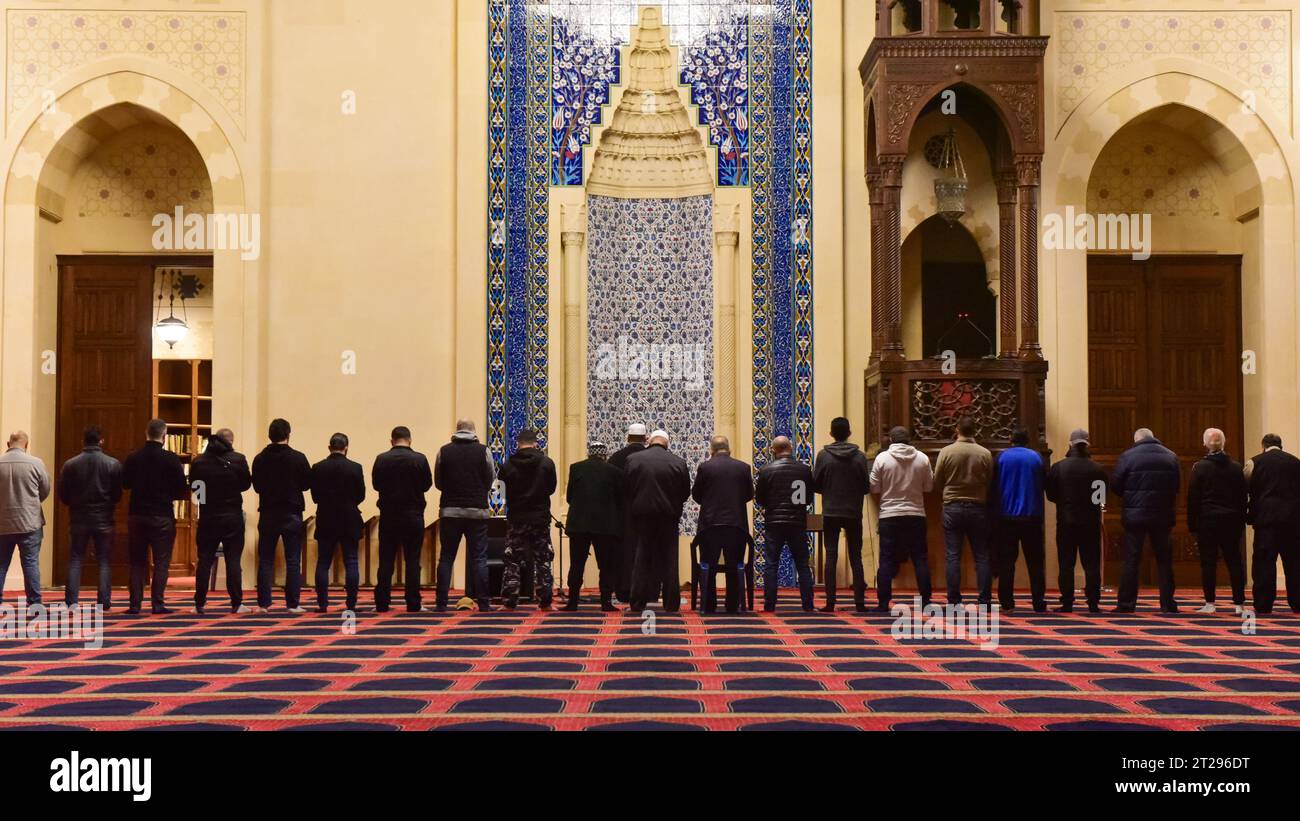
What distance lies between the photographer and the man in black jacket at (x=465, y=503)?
9.11 meters

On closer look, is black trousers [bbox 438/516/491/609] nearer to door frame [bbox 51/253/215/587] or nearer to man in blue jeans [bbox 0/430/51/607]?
man in blue jeans [bbox 0/430/51/607]

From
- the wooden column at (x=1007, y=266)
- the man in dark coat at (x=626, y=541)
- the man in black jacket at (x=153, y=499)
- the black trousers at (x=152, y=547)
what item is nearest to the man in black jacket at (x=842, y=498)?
the man in dark coat at (x=626, y=541)

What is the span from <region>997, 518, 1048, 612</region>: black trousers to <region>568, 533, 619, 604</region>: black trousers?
251cm

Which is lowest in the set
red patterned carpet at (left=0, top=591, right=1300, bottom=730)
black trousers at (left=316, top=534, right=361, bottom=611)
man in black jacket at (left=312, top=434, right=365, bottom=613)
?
red patterned carpet at (left=0, top=591, right=1300, bottom=730)

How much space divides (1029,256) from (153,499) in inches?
264

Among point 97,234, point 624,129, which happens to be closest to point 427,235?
point 624,129

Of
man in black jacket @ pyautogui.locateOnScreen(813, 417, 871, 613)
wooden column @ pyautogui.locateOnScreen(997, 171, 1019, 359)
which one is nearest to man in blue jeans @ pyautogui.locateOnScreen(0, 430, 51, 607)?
man in black jacket @ pyautogui.locateOnScreen(813, 417, 871, 613)

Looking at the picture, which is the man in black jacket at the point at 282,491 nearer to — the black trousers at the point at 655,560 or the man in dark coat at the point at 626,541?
the man in dark coat at the point at 626,541

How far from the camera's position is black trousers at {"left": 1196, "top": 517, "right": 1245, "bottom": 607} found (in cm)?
895

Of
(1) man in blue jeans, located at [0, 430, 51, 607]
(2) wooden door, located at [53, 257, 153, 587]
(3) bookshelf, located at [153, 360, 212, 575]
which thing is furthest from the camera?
(3) bookshelf, located at [153, 360, 212, 575]

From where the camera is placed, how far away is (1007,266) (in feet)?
37.1

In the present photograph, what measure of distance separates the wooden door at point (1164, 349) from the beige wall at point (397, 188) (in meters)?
0.34

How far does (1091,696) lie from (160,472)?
19.8 ft

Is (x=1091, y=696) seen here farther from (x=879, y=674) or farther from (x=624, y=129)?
(x=624, y=129)
